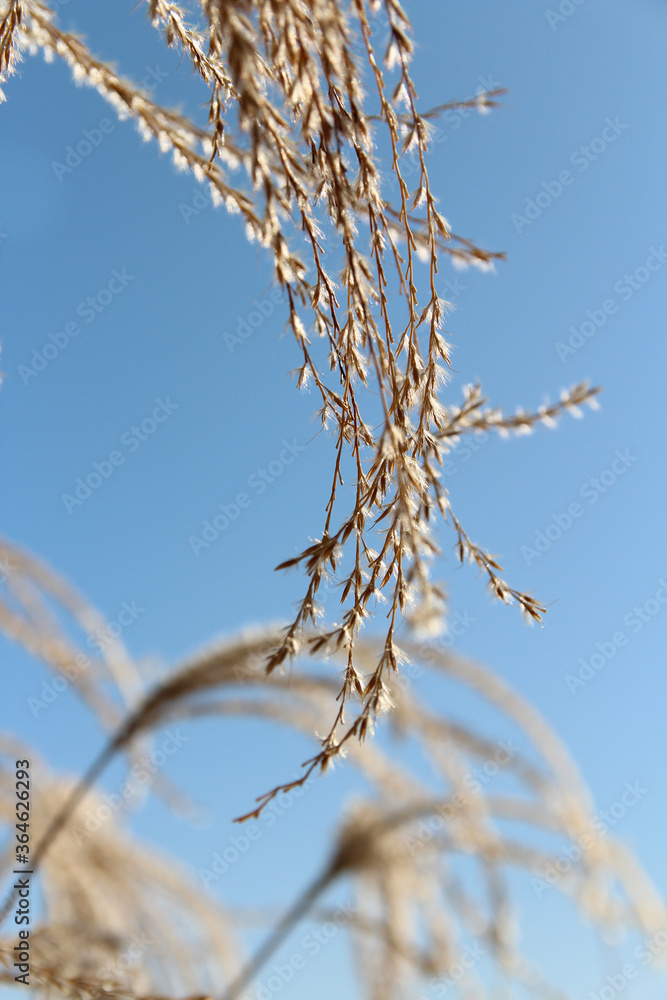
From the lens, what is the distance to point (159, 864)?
2.68 metres

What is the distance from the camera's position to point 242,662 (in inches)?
72.8

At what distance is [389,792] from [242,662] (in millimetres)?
872

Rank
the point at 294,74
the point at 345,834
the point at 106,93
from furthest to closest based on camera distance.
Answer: the point at 345,834 < the point at 106,93 < the point at 294,74

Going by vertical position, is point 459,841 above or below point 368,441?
below

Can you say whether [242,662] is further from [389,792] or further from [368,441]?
[368,441]

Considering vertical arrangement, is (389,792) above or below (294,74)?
below

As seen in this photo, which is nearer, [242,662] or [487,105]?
[487,105]

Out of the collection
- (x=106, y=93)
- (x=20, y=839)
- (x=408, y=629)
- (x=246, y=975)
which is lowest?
(x=246, y=975)

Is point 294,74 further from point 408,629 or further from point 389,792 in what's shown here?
point 389,792

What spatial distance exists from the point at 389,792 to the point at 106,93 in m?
2.09

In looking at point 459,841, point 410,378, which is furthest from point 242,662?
point 410,378

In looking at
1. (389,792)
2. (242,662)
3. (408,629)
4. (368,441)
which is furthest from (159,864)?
(368,441)

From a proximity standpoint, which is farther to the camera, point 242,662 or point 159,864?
point 159,864

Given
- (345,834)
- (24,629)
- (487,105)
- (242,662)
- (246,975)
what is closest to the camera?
(487,105)
